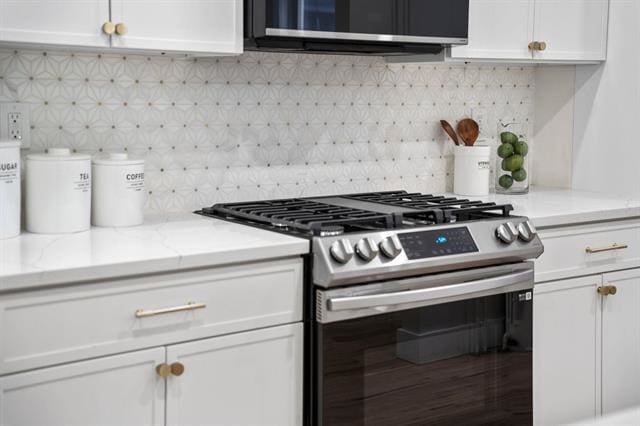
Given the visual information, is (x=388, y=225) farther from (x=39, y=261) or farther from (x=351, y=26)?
(x=39, y=261)

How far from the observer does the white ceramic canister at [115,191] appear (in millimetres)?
2514

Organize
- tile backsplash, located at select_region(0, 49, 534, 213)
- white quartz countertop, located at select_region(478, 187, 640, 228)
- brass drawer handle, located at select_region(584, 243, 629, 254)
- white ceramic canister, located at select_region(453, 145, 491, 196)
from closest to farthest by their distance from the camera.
A: tile backsplash, located at select_region(0, 49, 534, 213) < white quartz countertop, located at select_region(478, 187, 640, 228) < brass drawer handle, located at select_region(584, 243, 629, 254) < white ceramic canister, located at select_region(453, 145, 491, 196)

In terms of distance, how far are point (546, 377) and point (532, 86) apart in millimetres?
1332

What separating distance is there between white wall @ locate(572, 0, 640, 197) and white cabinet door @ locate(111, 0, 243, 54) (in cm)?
159

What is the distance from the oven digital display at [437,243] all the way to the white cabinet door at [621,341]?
0.80 metres

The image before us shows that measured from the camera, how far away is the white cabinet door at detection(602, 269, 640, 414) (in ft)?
10.2

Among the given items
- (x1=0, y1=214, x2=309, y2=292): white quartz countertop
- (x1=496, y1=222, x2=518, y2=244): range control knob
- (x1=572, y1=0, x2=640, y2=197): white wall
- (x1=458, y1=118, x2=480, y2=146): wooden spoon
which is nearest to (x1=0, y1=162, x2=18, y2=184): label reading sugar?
(x1=0, y1=214, x2=309, y2=292): white quartz countertop

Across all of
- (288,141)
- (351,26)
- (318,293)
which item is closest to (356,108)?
(288,141)

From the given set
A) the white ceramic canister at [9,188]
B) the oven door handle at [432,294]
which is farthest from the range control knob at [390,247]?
the white ceramic canister at [9,188]

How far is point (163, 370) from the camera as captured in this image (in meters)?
2.12

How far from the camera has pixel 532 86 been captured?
3730mm

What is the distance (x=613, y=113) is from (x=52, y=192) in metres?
2.14

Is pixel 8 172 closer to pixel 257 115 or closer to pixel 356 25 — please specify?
pixel 257 115

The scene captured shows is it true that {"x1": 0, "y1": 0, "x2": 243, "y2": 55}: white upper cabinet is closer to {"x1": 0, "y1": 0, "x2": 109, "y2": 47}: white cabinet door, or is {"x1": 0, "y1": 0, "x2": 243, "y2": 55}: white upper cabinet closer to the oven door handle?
{"x1": 0, "y1": 0, "x2": 109, "y2": 47}: white cabinet door
